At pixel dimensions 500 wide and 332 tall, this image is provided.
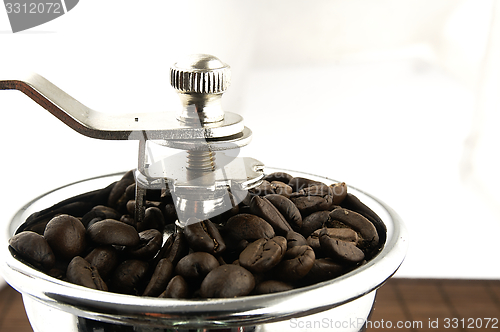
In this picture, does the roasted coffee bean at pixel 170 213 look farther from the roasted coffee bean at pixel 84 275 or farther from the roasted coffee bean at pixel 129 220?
the roasted coffee bean at pixel 84 275

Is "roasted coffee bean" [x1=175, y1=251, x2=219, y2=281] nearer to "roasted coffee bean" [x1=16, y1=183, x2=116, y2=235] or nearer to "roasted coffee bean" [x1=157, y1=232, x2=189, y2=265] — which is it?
"roasted coffee bean" [x1=157, y1=232, x2=189, y2=265]

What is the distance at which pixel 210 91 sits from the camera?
52 cm

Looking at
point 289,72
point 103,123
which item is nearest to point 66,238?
point 103,123

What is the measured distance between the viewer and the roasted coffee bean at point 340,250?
494 mm

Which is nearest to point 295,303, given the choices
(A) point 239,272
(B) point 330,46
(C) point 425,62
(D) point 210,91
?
(A) point 239,272

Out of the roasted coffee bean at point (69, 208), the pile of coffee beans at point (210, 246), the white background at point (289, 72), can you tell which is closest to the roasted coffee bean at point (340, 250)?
the pile of coffee beans at point (210, 246)

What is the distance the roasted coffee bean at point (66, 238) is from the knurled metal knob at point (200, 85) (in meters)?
0.17

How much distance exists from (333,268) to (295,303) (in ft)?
0.36

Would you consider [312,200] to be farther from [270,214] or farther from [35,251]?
[35,251]

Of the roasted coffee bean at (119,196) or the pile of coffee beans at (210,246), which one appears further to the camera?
the roasted coffee bean at (119,196)

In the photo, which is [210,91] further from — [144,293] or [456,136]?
[456,136]

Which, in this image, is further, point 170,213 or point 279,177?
point 279,177

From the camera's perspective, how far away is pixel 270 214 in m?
0.56

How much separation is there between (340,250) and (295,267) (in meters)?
0.06
